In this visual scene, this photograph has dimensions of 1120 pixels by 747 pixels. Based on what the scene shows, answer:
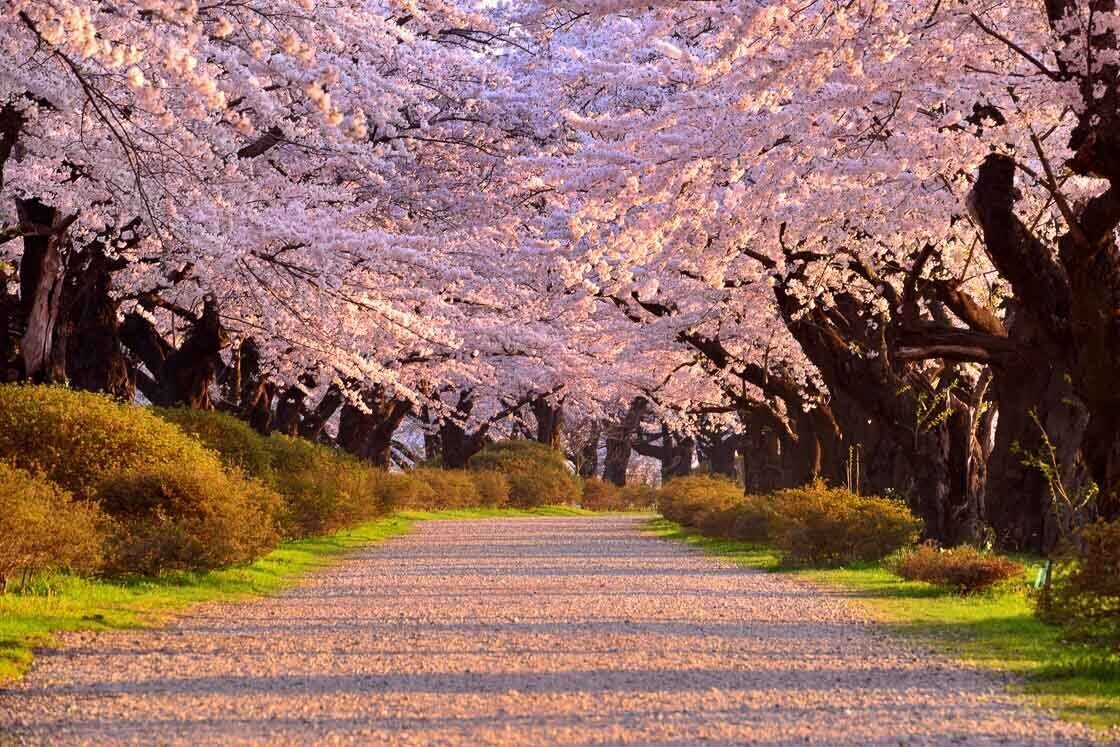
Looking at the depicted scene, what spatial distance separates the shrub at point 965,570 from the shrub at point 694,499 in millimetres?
11811

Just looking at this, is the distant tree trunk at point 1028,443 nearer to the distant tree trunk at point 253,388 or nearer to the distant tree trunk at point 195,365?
the distant tree trunk at point 195,365

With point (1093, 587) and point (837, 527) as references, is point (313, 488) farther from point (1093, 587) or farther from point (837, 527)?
point (1093, 587)

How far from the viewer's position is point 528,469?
5091 centimetres

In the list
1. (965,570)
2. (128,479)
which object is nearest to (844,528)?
(965,570)

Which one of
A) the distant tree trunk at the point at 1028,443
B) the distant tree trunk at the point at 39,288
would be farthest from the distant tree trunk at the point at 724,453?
the distant tree trunk at the point at 39,288

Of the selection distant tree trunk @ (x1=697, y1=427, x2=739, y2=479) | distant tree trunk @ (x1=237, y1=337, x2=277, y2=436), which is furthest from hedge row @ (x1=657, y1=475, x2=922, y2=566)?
distant tree trunk @ (x1=697, y1=427, x2=739, y2=479)

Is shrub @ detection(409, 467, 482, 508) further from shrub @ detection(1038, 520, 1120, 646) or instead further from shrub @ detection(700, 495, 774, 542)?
shrub @ detection(1038, 520, 1120, 646)

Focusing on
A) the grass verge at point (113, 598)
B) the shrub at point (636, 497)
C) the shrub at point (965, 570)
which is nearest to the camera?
the grass verge at point (113, 598)

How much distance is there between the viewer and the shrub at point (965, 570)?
16.0 m

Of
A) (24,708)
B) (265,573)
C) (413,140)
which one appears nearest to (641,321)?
(413,140)

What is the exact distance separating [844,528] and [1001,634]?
811 cm

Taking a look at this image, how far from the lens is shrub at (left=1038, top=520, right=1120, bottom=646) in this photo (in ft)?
32.9

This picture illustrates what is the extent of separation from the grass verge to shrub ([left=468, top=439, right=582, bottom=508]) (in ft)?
95.8

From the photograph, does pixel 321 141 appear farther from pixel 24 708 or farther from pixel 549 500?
pixel 549 500
